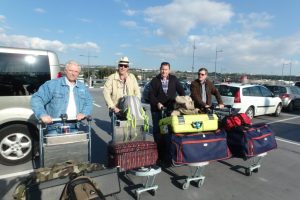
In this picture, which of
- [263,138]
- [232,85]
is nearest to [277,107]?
[232,85]

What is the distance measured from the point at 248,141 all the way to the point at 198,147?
39.5 inches

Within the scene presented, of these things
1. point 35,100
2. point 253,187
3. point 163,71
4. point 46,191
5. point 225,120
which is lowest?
point 253,187

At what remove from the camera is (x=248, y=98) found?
36.9 feet

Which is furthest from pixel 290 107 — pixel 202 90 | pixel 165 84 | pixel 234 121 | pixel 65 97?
pixel 65 97

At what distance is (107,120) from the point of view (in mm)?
10805

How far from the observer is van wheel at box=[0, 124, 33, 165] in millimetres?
5113

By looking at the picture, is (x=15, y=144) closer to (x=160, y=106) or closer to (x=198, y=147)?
(x=160, y=106)

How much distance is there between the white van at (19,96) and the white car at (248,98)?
7.43m

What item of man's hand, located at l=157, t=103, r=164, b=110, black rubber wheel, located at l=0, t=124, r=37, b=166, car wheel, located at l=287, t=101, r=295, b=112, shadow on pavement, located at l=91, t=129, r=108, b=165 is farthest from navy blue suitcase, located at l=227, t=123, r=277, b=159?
car wheel, located at l=287, t=101, r=295, b=112

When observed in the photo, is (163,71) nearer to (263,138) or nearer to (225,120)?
(225,120)

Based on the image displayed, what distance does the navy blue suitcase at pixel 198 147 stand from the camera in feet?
13.3

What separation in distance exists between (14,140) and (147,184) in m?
2.77

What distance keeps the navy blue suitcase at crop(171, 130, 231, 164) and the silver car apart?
12.6 metres

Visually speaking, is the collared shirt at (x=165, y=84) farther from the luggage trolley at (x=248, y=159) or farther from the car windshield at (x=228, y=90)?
the car windshield at (x=228, y=90)
